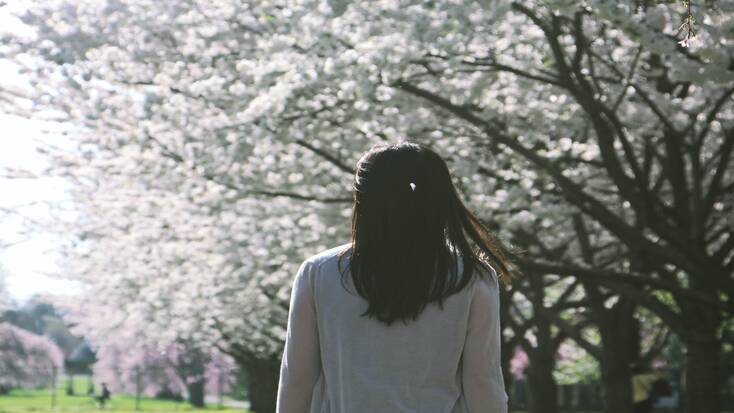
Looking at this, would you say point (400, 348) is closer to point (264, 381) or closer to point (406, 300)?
point (406, 300)

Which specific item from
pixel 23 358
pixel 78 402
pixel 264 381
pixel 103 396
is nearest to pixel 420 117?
pixel 264 381

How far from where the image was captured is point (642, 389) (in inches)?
610

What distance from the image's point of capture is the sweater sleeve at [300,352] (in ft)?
9.52

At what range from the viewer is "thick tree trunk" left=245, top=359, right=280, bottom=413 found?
37.3 metres

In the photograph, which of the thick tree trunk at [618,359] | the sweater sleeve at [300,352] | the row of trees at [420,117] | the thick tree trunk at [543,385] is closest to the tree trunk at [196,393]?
the thick tree trunk at [543,385]

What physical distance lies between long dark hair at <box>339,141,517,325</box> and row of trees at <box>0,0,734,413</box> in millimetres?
5153

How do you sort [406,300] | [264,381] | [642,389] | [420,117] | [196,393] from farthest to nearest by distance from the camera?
1. [196,393]
2. [264,381]
3. [642,389]
4. [420,117]
5. [406,300]

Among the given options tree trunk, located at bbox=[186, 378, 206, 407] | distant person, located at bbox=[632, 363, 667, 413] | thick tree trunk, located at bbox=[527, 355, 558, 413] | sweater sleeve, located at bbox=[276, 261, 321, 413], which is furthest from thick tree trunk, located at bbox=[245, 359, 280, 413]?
sweater sleeve, located at bbox=[276, 261, 321, 413]

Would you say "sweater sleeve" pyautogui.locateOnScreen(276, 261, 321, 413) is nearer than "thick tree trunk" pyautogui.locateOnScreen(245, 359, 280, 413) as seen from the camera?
Yes

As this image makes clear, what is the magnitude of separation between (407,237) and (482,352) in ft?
1.01

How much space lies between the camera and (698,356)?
12.8m

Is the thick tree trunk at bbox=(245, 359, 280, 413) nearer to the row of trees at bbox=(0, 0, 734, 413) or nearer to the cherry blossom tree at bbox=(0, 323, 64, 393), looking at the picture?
the cherry blossom tree at bbox=(0, 323, 64, 393)

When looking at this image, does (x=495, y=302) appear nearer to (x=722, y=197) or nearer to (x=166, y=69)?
(x=166, y=69)

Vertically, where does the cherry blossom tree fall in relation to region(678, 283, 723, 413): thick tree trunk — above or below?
above
